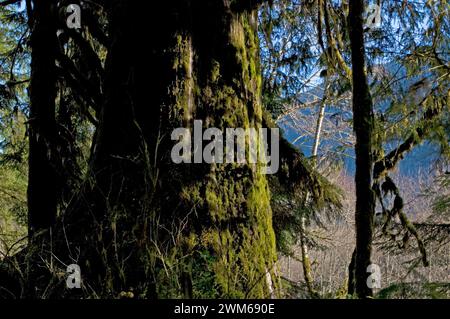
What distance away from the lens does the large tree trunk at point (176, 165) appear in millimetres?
2918

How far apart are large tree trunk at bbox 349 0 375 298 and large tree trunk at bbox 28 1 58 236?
10.1ft

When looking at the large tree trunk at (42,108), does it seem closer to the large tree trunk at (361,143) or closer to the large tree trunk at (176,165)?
the large tree trunk at (176,165)

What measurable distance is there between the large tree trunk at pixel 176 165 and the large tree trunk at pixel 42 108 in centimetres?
172

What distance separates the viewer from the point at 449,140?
6.63 m

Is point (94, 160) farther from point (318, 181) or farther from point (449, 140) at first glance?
point (449, 140)

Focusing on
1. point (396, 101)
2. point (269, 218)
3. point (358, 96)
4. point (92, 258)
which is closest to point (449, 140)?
point (396, 101)

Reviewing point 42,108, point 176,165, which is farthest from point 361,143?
point 42,108

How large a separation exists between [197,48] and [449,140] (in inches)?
179

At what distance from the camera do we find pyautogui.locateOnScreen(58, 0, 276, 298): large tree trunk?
9.57 feet

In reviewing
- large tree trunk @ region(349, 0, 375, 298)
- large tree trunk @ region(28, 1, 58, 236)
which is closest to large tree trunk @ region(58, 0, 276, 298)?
large tree trunk @ region(349, 0, 375, 298)

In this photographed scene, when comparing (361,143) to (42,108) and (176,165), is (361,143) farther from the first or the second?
(42,108)

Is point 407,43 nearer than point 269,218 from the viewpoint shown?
No

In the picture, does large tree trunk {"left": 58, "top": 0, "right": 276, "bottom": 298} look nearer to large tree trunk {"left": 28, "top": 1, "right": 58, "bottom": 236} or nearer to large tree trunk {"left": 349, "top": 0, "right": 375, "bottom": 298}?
large tree trunk {"left": 349, "top": 0, "right": 375, "bottom": 298}
